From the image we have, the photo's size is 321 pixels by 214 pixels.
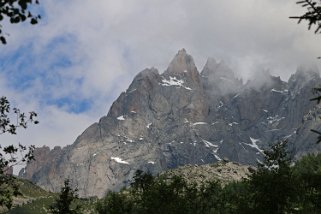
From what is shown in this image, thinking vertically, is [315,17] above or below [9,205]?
above

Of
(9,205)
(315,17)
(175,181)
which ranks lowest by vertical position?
(9,205)

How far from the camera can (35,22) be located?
31.7 feet

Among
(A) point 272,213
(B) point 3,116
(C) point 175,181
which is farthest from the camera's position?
(C) point 175,181

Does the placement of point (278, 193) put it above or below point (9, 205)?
above

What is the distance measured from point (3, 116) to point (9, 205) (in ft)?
18.4

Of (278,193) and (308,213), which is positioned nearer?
(278,193)

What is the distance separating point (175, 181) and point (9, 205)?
92.8 metres

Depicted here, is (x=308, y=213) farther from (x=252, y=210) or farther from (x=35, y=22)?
(x=35, y=22)

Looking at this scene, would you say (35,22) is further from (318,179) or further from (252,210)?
(252,210)

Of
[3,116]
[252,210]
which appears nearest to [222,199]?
[252,210]

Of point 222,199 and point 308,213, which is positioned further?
point 222,199

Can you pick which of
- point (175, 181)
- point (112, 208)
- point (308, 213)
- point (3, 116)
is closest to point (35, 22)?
point (3, 116)

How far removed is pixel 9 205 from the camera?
13.5 m

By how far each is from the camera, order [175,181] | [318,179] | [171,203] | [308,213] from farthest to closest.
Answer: [175,181] < [171,203] < [308,213] < [318,179]
